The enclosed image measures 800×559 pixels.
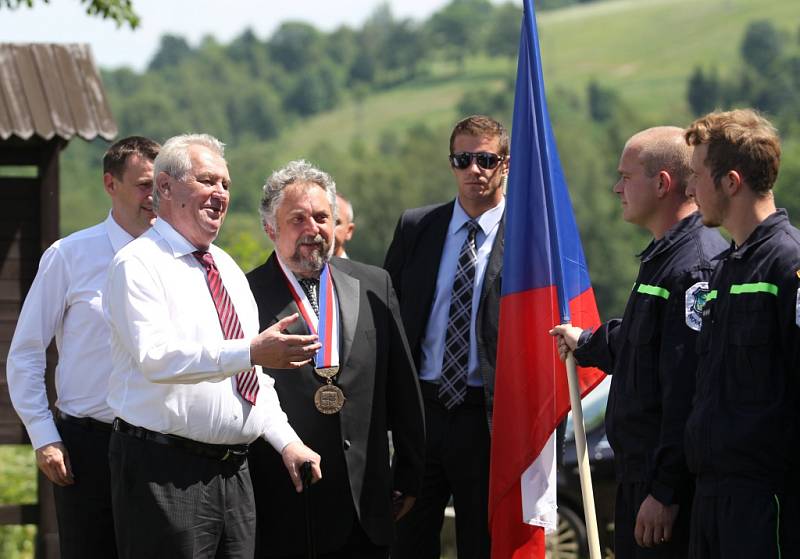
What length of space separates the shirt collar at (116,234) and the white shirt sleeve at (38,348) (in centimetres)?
25

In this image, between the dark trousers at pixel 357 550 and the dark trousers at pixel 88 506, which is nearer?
the dark trousers at pixel 357 550

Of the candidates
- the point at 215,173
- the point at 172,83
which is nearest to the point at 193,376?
the point at 215,173

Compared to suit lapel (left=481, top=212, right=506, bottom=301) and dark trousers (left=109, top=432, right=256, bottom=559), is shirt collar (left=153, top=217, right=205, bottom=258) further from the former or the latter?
suit lapel (left=481, top=212, right=506, bottom=301)

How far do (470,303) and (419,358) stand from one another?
360 millimetres

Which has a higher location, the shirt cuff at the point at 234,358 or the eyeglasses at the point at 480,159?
the eyeglasses at the point at 480,159

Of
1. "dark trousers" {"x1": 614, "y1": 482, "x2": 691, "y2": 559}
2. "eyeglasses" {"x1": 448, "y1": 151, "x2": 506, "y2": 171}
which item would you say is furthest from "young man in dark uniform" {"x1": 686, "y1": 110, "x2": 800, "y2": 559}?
"eyeglasses" {"x1": 448, "y1": 151, "x2": 506, "y2": 171}

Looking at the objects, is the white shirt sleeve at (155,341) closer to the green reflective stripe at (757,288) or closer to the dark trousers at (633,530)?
the dark trousers at (633,530)

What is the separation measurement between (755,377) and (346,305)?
1.79m

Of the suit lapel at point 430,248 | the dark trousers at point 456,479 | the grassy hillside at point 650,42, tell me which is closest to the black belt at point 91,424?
the dark trousers at point 456,479

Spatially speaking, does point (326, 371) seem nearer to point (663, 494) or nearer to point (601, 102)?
point (663, 494)

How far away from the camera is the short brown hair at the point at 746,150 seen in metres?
4.42

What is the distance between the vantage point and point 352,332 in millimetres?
5293

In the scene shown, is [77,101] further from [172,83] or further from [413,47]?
[413,47]

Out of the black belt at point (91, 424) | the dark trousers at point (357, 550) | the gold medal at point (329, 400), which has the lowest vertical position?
the dark trousers at point (357, 550)
